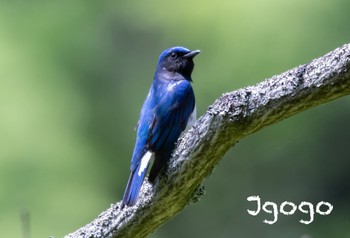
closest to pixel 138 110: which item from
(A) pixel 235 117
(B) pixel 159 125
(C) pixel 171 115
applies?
(C) pixel 171 115

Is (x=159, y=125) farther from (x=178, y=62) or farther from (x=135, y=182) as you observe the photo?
(x=178, y=62)

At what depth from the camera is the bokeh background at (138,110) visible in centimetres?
1177

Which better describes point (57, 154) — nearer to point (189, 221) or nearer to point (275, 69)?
point (189, 221)

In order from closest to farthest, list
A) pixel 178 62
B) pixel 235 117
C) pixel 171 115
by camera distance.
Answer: pixel 235 117
pixel 171 115
pixel 178 62

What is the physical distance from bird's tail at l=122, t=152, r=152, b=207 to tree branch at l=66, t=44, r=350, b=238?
0.15ft

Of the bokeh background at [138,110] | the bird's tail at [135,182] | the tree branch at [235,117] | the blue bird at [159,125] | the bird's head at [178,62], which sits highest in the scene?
the bokeh background at [138,110]

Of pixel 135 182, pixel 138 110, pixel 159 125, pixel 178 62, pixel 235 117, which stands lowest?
pixel 235 117

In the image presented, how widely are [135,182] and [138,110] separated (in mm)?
7897

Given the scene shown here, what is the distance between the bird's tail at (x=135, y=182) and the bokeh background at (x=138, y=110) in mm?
5921

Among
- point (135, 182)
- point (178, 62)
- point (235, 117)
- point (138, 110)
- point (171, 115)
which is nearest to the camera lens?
point (235, 117)

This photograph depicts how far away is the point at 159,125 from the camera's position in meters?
5.04

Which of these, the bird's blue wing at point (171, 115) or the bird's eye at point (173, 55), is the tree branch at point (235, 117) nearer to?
the bird's blue wing at point (171, 115)

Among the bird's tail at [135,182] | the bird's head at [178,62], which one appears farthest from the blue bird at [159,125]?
the bird's head at [178,62]

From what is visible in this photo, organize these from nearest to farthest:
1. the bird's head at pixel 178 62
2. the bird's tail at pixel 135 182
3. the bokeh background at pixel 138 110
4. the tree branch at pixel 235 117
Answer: the tree branch at pixel 235 117
the bird's tail at pixel 135 182
the bird's head at pixel 178 62
the bokeh background at pixel 138 110
